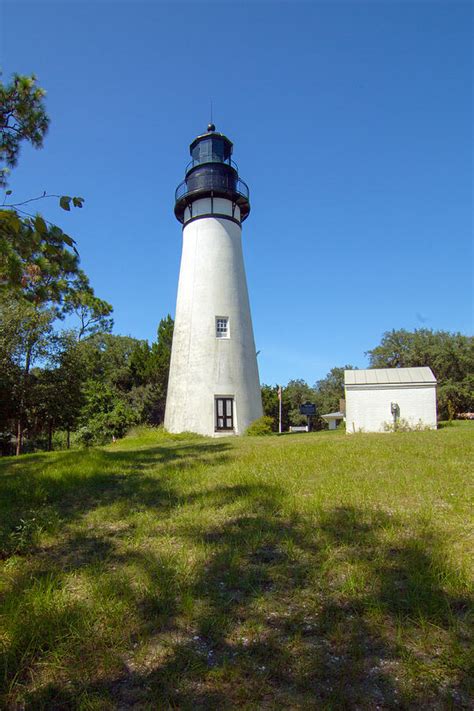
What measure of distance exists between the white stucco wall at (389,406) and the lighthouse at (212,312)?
4346 millimetres

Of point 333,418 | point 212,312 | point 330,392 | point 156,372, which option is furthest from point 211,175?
point 330,392

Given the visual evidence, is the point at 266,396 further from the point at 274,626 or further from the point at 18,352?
the point at 274,626

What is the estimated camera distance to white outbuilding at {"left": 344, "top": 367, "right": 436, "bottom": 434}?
17.8 meters

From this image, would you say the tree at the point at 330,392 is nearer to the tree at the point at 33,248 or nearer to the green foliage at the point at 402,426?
the green foliage at the point at 402,426

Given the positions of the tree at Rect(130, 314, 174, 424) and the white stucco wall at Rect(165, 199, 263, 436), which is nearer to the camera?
→ the white stucco wall at Rect(165, 199, 263, 436)

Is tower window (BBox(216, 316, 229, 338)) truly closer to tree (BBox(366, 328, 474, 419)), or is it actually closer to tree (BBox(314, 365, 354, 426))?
tree (BBox(366, 328, 474, 419))

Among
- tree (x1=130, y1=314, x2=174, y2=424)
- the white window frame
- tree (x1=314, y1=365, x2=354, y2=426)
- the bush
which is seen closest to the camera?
the bush

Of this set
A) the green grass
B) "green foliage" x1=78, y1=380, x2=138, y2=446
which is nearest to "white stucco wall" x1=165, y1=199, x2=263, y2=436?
"green foliage" x1=78, y1=380, x2=138, y2=446

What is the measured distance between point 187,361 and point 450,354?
30.9 metres

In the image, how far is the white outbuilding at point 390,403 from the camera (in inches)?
701

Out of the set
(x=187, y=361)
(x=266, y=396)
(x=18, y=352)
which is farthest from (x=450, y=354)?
(x=18, y=352)

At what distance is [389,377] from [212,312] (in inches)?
319

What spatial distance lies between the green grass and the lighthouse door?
39.1ft

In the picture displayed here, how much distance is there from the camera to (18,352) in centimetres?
1736
